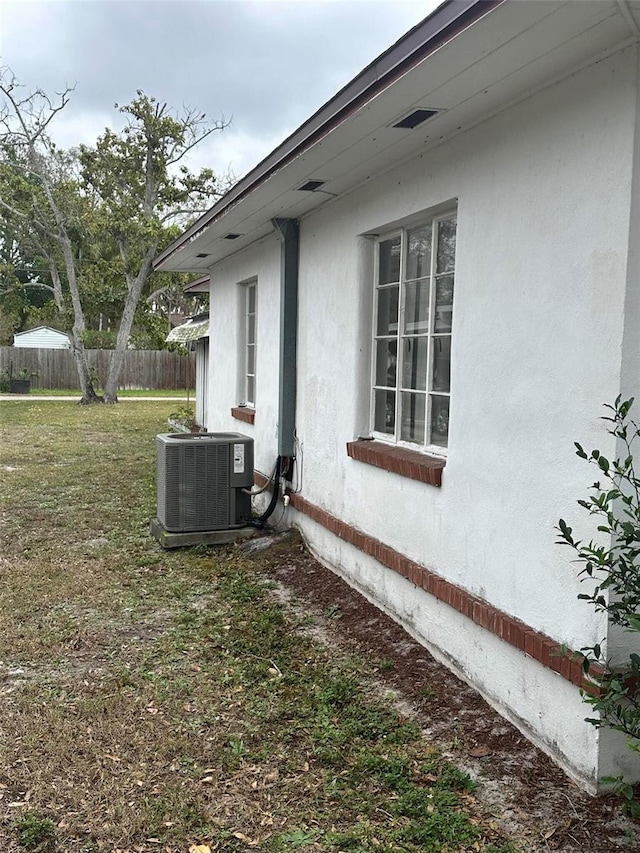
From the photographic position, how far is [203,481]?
686 cm

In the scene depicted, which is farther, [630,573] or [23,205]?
[23,205]

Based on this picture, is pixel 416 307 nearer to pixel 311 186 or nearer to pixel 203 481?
pixel 311 186

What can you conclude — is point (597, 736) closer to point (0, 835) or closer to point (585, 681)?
point (585, 681)

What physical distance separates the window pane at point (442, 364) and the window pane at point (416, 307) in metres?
0.18

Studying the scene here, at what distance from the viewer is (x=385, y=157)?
4.68 metres

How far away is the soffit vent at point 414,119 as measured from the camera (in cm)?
378

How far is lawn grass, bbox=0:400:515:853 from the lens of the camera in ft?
9.30

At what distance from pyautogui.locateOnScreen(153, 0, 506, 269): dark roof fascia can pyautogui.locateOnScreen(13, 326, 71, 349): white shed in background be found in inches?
1626

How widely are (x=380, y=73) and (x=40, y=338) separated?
145 feet

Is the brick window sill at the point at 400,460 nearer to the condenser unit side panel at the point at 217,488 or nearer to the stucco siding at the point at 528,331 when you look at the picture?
the stucco siding at the point at 528,331

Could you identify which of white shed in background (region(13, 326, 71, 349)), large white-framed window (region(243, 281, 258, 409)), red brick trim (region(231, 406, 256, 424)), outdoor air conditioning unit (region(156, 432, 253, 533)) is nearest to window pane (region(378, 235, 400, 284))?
outdoor air conditioning unit (region(156, 432, 253, 533))

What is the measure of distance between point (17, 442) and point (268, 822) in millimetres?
13136

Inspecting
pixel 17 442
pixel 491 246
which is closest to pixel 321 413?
pixel 491 246

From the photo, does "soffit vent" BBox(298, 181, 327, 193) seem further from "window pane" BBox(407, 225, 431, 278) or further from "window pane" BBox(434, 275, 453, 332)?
"window pane" BBox(434, 275, 453, 332)
